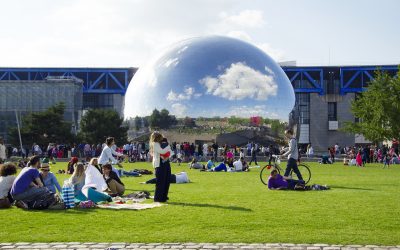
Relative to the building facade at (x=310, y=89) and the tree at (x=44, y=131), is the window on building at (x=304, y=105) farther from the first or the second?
the tree at (x=44, y=131)

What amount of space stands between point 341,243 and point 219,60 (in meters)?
31.1

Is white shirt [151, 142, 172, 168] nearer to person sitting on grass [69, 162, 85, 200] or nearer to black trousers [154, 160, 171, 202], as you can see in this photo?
black trousers [154, 160, 171, 202]

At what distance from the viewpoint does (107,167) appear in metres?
16.5

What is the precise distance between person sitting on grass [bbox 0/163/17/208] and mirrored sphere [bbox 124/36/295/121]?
24.7 meters

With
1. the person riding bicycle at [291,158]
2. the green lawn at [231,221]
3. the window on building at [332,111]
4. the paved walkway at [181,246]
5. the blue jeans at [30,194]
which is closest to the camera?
the paved walkway at [181,246]

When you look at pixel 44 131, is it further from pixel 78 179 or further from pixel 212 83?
pixel 78 179

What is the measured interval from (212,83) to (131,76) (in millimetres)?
47777

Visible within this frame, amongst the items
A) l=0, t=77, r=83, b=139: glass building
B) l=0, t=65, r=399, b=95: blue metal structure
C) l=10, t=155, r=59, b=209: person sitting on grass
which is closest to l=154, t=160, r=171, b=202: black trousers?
l=10, t=155, r=59, b=209: person sitting on grass

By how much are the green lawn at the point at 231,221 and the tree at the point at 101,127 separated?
141 ft

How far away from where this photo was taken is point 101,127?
2263 inches

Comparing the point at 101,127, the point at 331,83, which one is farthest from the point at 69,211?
the point at 331,83

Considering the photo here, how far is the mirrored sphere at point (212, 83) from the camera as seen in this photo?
125ft

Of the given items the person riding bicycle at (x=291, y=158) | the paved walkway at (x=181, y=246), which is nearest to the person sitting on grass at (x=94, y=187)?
the paved walkway at (x=181, y=246)

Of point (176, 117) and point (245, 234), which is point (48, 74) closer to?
point (176, 117)
